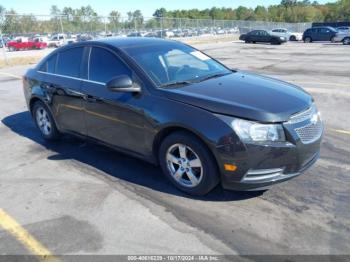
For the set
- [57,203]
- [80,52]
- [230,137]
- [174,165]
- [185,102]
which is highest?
[80,52]

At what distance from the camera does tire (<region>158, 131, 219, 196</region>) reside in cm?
385

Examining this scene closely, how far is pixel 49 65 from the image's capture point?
19.8 feet

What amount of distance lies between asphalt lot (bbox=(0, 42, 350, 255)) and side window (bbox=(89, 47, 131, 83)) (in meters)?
1.21

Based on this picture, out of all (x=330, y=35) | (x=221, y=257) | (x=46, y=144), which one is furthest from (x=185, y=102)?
(x=330, y=35)

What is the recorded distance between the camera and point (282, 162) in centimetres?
366

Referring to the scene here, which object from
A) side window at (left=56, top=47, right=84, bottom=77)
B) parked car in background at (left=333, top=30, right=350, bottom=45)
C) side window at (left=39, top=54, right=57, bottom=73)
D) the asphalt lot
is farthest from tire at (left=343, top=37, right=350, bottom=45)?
side window at (left=56, top=47, right=84, bottom=77)

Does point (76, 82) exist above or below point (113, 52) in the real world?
below

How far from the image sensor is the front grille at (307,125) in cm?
374

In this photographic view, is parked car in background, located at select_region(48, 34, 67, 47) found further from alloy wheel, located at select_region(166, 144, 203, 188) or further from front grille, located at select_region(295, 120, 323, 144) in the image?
front grille, located at select_region(295, 120, 323, 144)

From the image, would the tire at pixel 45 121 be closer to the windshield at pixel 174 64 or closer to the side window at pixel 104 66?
the side window at pixel 104 66

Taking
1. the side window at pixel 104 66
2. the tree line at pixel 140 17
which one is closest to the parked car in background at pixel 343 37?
the tree line at pixel 140 17

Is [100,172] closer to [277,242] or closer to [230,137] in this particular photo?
[230,137]

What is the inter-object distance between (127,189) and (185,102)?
1.29 m

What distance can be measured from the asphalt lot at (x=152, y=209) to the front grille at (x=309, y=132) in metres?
0.64
